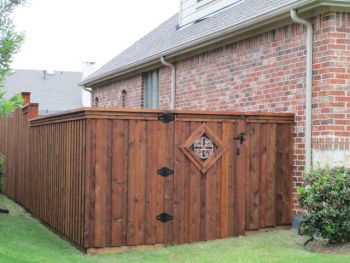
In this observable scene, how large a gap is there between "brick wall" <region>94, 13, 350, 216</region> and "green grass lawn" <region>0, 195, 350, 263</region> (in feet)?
5.06

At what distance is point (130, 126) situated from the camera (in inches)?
363

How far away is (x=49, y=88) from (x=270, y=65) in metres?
36.8

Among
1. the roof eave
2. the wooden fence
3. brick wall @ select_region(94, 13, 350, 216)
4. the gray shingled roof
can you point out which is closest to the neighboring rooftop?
the gray shingled roof

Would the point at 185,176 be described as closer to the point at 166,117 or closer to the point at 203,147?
the point at 203,147

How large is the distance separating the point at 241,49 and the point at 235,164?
3.08 m

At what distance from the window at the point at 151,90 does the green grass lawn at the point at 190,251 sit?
713 cm

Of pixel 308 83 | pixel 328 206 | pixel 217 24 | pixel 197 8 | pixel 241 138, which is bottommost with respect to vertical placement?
pixel 328 206

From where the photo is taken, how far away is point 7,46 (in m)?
8.02

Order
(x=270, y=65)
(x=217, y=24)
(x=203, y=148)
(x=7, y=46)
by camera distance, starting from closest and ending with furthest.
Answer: (x=7, y=46)
(x=203, y=148)
(x=270, y=65)
(x=217, y=24)

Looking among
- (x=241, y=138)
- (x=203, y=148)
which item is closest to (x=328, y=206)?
(x=241, y=138)

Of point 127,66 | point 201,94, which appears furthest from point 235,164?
point 127,66

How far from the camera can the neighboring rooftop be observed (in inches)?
1726

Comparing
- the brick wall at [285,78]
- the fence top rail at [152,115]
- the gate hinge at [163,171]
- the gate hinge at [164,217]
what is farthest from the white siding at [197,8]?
the gate hinge at [164,217]

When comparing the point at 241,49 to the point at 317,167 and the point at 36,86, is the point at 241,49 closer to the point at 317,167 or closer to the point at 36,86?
the point at 317,167
